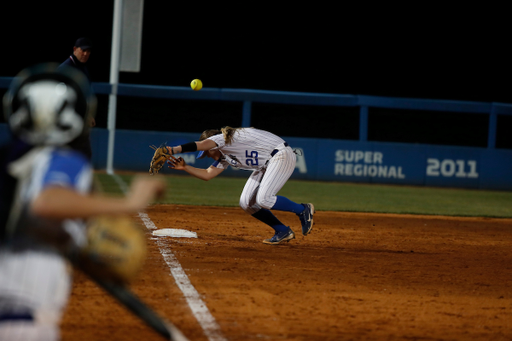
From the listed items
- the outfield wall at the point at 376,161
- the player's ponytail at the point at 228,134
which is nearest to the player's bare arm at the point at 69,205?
the player's ponytail at the point at 228,134

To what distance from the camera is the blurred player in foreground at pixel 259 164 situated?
7656 millimetres

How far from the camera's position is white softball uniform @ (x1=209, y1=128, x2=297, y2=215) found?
303 inches

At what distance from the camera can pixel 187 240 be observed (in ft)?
26.0

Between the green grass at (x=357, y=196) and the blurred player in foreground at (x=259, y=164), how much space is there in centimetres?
431

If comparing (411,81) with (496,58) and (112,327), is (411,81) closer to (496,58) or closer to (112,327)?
(496,58)

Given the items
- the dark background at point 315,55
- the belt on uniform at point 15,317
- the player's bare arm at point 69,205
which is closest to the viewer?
the player's bare arm at point 69,205

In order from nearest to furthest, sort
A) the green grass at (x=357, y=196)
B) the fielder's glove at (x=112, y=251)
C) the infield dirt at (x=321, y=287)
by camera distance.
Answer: the fielder's glove at (x=112, y=251) → the infield dirt at (x=321, y=287) → the green grass at (x=357, y=196)

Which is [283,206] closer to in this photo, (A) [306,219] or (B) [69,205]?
(A) [306,219]

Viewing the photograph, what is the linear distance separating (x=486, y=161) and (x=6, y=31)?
25725mm

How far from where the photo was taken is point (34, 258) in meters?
2.21

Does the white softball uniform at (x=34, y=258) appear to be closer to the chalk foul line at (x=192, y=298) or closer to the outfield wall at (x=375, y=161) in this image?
the chalk foul line at (x=192, y=298)

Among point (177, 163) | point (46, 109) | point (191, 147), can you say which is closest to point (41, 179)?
point (46, 109)

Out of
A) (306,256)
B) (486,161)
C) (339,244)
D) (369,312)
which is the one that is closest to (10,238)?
(369,312)

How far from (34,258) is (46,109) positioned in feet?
1.75
